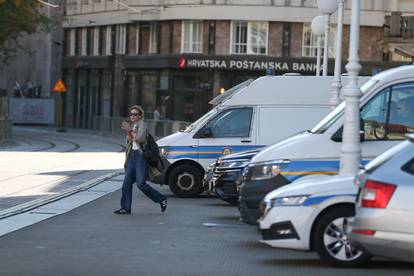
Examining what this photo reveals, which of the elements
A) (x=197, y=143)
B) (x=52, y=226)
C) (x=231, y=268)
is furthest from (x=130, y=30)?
(x=231, y=268)

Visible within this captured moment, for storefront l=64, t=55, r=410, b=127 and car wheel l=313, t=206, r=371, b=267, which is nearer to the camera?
car wheel l=313, t=206, r=371, b=267

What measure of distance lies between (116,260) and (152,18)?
47.4 meters

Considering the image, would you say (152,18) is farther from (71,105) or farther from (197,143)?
(197,143)

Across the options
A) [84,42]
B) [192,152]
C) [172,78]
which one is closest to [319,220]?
[192,152]

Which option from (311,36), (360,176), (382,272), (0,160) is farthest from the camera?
(311,36)

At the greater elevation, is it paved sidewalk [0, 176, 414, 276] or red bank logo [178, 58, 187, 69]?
red bank logo [178, 58, 187, 69]

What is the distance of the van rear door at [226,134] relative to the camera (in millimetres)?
19266

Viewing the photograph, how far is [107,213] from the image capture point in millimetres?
16359

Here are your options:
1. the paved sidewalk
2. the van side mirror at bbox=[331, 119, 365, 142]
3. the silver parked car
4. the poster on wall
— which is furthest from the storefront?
the silver parked car

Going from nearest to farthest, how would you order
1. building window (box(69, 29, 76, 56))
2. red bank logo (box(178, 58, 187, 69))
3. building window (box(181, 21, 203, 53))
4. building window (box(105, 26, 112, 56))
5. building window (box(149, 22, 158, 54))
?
red bank logo (box(178, 58, 187, 69))
building window (box(181, 21, 203, 53))
building window (box(149, 22, 158, 54))
building window (box(105, 26, 112, 56))
building window (box(69, 29, 76, 56))

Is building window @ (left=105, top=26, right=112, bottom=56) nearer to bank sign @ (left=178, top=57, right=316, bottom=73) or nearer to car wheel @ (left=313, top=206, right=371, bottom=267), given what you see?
bank sign @ (left=178, top=57, right=316, bottom=73)

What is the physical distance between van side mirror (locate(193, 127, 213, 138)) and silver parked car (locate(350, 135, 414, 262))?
10498mm

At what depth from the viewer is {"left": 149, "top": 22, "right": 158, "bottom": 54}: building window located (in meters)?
58.3

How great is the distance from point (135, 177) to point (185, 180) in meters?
3.57
